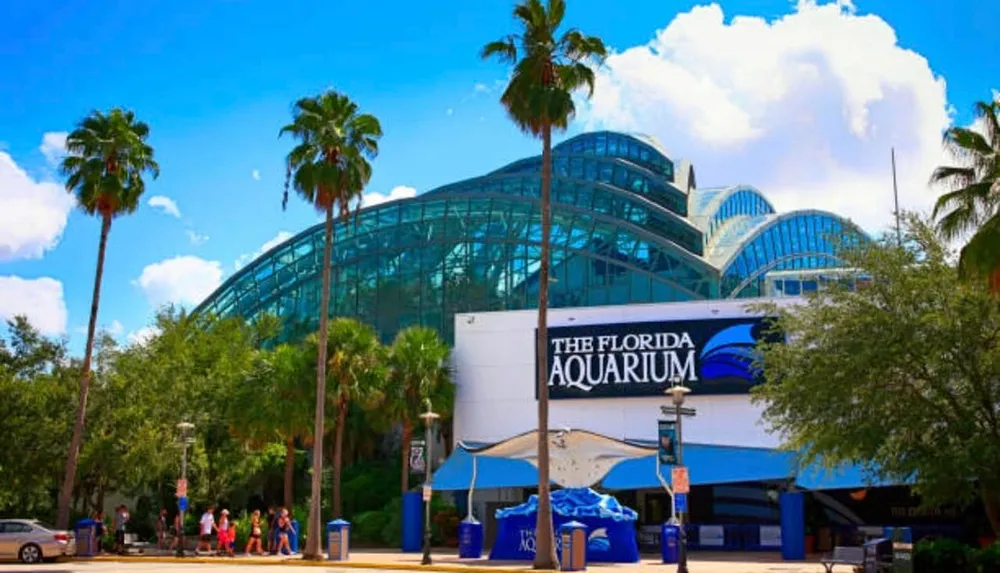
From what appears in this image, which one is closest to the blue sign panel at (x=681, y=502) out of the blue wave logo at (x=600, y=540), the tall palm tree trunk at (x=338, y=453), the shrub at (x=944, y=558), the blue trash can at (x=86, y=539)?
the shrub at (x=944, y=558)

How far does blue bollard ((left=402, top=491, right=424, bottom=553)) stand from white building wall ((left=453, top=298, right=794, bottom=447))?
21.2ft

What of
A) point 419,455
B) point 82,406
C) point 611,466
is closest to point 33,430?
point 82,406

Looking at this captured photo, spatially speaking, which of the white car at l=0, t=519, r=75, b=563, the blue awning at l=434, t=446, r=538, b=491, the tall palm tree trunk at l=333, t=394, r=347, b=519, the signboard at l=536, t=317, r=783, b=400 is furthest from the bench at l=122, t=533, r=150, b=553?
the signboard at l=536, t=317, r=783, b=400

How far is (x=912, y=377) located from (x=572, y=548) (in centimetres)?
962

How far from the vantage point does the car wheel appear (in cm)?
3316

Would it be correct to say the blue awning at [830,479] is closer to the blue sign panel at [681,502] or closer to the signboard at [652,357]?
the signboard at [652,357]

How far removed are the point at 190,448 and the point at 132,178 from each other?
1095cm

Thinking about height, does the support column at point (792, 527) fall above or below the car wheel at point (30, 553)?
above

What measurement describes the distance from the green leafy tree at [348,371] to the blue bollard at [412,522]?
4.31 meters

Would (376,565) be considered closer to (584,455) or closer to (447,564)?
(447,564)

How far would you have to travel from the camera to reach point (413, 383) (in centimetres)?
4566

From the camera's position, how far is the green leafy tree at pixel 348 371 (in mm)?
44188

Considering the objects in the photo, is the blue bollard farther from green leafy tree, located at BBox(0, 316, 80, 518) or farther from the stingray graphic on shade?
green leafy tree, located at BBox(0, 316, 80, 518)

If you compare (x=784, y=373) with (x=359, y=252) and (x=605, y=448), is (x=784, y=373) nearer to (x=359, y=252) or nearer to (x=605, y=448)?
(x=605, y=448)
